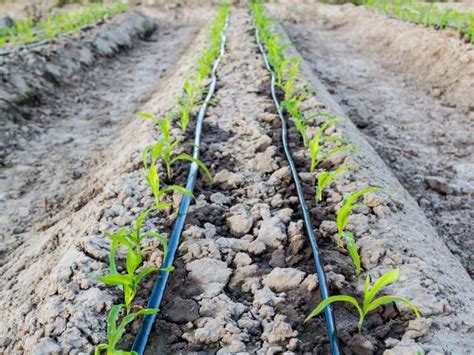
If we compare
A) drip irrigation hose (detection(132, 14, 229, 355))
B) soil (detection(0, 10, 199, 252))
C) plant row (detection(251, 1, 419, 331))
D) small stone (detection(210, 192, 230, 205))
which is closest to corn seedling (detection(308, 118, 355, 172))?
plant row (detection(251, 1, 419, 331))

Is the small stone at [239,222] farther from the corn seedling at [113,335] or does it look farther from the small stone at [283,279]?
the corn seedling at [113,335]

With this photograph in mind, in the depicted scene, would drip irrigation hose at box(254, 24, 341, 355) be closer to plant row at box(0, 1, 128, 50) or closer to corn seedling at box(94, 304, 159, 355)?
corn seedling at box(94, 304, 159, 355)

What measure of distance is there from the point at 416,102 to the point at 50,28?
439cm

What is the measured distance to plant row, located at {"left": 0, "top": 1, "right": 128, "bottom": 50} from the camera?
539 cm

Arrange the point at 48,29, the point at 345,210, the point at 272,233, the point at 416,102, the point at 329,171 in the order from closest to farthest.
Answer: the point at 345,210
the point at 272,233
the point at 329,171
the point at 416,102
the point at 48,29

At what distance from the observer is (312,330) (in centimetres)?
165

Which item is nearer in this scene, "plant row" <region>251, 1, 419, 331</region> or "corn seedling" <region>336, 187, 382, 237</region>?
"plant row" <region>251, 1, 419, 331</region>

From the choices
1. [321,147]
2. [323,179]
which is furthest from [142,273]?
[321,147]

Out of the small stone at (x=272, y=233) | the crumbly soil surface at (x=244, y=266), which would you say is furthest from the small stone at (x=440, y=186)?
the small stone at (x=272, y=233)

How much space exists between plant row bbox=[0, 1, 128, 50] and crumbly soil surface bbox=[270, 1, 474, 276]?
328 cm

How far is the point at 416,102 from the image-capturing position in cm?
457

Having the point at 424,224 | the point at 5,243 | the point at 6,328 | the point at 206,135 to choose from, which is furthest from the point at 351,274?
the point at 5,243

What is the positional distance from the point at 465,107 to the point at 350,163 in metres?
2.28

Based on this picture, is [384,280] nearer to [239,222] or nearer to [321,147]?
[239,222]
